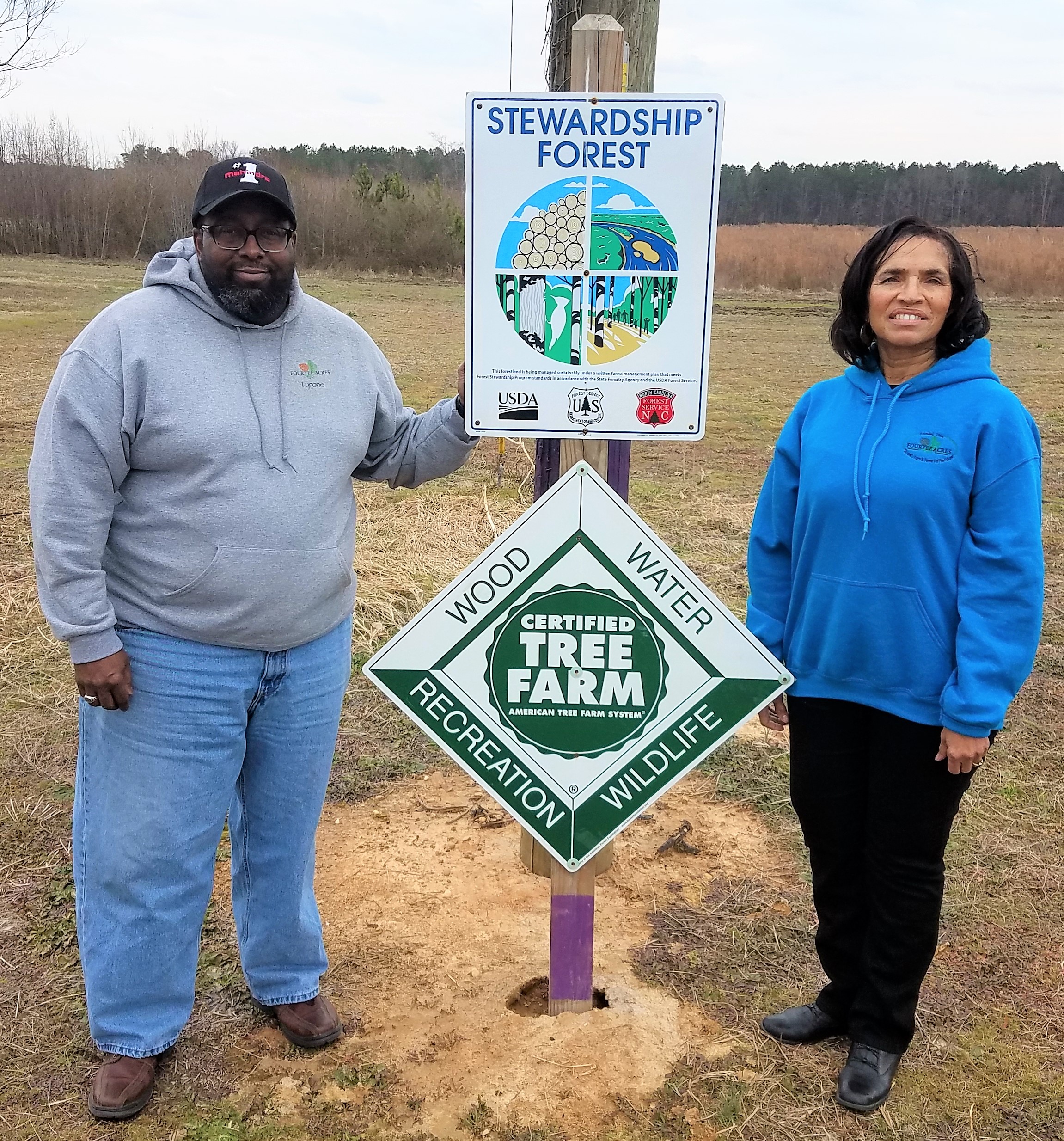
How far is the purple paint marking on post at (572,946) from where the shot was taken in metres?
2.69

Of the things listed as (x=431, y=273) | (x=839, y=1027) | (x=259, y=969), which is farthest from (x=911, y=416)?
(x=431, y=273)

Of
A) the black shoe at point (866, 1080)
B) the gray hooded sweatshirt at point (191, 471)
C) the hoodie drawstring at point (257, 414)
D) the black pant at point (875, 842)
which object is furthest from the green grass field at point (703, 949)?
the hoodie drawstring at point (257, 414)

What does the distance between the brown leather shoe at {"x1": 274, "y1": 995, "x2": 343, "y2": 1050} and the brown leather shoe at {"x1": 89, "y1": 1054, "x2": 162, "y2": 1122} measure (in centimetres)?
35

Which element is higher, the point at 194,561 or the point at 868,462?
the point at 868,462

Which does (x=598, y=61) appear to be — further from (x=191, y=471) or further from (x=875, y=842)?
(x=875, y=842)

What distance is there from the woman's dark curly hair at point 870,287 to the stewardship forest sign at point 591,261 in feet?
1.20

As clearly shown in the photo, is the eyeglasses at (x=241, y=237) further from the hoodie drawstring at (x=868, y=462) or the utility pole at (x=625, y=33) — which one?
the hoodie drawstring at (x=868, y=462)

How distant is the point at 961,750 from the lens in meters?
2.25

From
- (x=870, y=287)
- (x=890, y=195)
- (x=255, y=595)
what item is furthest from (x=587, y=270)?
Answer: (x=890, y=195)

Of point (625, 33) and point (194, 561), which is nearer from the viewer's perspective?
point (194, 561)

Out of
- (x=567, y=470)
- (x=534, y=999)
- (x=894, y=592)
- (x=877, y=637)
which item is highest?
(x=567, y=470)

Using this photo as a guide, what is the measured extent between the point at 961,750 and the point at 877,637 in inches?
11.5

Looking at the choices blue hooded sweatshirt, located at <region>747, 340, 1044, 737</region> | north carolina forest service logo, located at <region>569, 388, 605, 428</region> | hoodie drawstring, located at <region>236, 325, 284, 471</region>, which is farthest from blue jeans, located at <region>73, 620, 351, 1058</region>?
blue hooded sweatshirt, located at <region>747, 340, 1044, 737</region>

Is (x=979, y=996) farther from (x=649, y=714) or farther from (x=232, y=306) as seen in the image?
(x=232, y=306)
